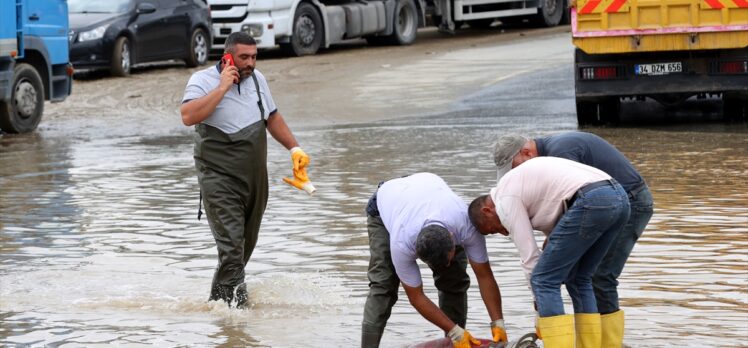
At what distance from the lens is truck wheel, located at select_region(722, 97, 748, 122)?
17438 millimetres

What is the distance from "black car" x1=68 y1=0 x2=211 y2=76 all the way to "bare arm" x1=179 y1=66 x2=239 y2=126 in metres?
15.5

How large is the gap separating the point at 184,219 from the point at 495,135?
574cm

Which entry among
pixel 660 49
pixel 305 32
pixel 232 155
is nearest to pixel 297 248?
pixel 232 155

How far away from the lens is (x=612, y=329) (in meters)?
7.21

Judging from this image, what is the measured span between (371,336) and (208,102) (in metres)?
1.74

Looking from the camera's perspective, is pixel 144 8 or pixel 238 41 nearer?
pixel 238 41

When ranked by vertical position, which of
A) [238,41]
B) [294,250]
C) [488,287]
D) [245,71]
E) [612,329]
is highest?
[238,41]

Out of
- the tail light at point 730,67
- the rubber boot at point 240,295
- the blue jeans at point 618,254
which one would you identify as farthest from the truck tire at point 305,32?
the blue jeans at point 618,254

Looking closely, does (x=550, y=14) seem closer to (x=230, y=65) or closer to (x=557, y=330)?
(x=230, y=65)

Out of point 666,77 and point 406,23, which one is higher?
point 406,23

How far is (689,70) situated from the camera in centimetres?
1691

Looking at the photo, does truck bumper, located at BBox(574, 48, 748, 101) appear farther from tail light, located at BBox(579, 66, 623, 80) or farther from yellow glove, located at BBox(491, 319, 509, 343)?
yellow glove, located at BBox(491, 319, 509, 343)

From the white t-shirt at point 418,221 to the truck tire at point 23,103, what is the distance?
12345 millimetres

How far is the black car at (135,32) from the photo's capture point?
23547 millimetres
